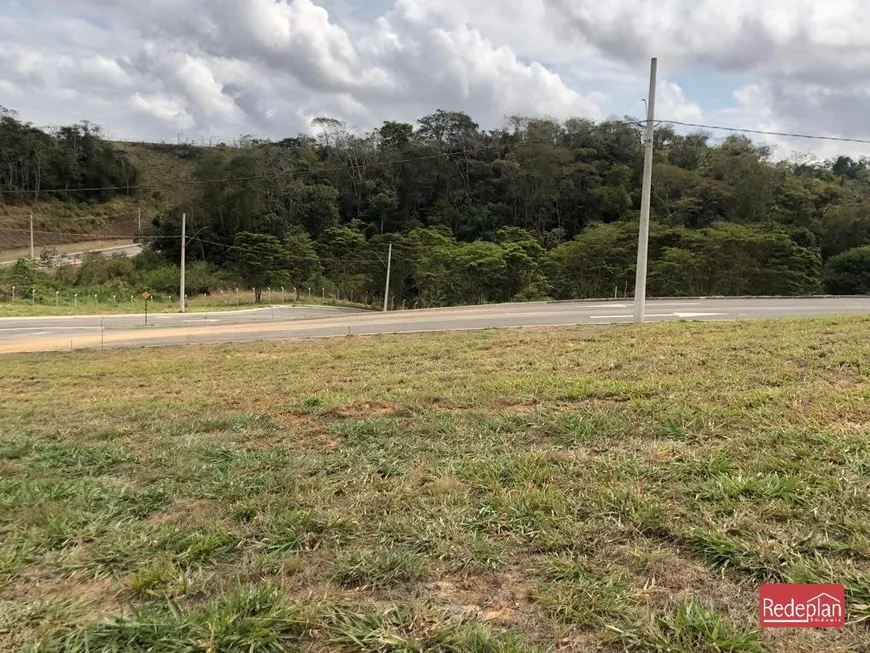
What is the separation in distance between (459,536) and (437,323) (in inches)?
692

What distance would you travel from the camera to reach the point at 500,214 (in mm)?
74875

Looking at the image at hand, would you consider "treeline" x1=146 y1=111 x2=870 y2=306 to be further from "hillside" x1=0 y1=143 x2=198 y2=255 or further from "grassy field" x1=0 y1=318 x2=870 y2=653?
"grassy field" x1=0 y1=318 x2=870 y2=653

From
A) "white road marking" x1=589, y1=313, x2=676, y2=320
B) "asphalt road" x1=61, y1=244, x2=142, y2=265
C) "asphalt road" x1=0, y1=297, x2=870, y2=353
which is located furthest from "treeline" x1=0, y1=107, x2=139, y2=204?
"white road marking" x1=589, y1=313, x2=676, y2=320

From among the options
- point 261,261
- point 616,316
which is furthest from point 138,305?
point 616,316

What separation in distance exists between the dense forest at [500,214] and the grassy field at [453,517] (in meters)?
42.0

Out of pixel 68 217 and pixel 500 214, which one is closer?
pixel 500 214

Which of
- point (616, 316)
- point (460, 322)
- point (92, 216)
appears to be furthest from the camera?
point (92, 216)

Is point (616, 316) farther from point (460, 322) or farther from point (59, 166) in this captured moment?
point (59, 166)

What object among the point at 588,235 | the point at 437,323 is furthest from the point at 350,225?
the point at 437,323

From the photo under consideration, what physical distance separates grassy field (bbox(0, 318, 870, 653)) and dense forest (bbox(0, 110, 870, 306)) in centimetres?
4196

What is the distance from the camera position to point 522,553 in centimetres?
288

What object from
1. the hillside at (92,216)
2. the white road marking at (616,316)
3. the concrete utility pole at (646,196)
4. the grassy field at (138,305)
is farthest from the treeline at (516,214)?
the concrete utility pole at (646,196)

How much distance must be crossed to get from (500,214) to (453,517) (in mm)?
73616

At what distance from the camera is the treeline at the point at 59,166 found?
252 feet
